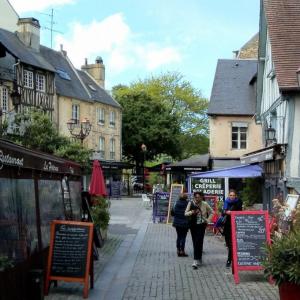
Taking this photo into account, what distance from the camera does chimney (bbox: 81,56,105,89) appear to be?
191 feet

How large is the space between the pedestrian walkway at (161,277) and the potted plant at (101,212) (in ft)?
1.77

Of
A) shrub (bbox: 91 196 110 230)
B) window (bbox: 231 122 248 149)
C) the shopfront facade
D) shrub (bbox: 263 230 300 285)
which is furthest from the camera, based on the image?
window (bbox: 231 122 248 149)

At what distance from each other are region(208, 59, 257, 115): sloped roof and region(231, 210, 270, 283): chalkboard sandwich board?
24.6 meters

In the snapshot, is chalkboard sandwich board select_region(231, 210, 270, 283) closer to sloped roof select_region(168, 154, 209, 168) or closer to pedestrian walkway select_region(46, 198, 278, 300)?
pedestrian walkway select_region(46, 198, 278, 300)

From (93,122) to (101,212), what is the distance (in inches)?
1365

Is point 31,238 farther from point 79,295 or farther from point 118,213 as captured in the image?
point 118,213

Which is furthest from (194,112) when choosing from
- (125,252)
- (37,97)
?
(125,252)

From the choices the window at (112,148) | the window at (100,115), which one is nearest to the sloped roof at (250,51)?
the window at (100,115)

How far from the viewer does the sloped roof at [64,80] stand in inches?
1836

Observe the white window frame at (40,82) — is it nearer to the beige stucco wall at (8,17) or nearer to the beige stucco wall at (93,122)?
the beige stucco wall at (93,122)

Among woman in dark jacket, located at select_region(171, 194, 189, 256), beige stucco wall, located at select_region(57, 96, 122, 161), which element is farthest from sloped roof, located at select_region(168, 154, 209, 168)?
woman in dark jacket, located at select_region(171, 194, 189, 256)

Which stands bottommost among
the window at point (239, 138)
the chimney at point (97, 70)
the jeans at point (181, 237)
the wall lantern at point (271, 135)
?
the jeans at point (181, 237)

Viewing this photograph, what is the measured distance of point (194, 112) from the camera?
222 ft

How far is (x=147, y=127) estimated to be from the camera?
193ft
